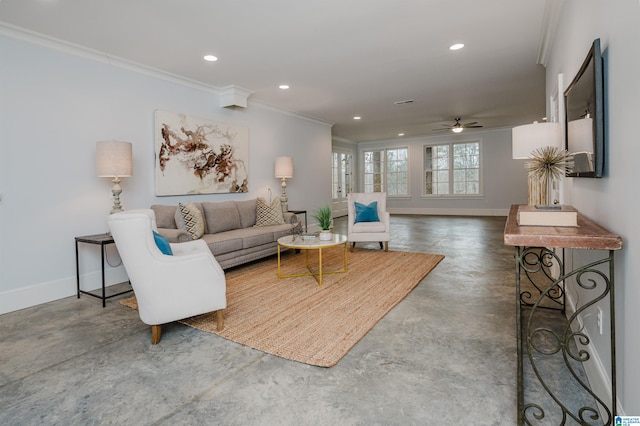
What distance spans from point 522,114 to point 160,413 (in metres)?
8.90

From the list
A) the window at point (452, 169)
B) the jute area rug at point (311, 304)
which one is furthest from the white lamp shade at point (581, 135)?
the window at point (452, 169)

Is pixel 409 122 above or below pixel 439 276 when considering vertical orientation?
above

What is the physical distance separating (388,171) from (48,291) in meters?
10.4

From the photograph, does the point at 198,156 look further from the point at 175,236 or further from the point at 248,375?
the point at 248,375

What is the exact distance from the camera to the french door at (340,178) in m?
11.2

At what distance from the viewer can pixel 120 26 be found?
10.7ft

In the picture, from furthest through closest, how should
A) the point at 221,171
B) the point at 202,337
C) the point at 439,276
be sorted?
1. the point at 221,171
2. the point at 439,276
3. the point at 202,337

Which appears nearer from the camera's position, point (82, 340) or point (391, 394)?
point (391, 394)

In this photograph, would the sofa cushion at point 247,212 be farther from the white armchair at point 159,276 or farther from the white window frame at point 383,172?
the white window frame at point 383,172

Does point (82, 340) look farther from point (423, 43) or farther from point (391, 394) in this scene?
point (423, 43)

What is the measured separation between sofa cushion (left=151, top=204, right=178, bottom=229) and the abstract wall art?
453 mm

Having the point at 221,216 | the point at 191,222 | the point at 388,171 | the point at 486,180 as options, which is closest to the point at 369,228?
the point at 221,216

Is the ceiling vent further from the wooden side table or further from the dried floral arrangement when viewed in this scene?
the dried floral arrangement

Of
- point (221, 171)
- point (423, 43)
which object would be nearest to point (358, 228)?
point (221, 171)
